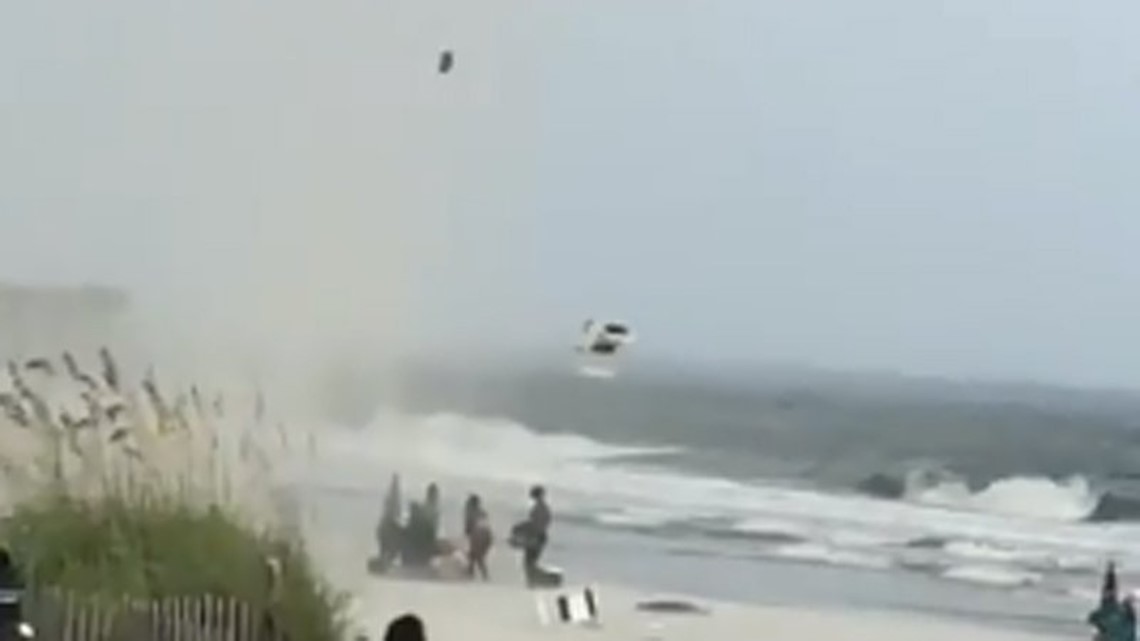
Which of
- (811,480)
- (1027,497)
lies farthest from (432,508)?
(1027,497)

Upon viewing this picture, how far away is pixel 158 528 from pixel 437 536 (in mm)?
217

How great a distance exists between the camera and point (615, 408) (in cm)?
157

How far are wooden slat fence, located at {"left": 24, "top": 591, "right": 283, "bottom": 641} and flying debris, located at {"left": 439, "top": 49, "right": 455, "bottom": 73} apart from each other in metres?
0.42

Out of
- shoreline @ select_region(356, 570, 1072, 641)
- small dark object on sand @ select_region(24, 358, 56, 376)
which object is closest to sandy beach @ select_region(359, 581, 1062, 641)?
shoreline @ select_region(356, 570, 1072, 641)

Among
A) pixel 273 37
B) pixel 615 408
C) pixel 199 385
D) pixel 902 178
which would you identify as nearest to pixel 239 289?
pixel 199 385

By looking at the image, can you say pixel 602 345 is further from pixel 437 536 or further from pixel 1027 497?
pixel 1027 497

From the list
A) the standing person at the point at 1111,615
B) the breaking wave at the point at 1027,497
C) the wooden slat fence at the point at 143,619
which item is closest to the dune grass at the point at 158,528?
the wooden slat fence at the point at 143,619

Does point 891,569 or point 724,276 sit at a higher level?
point 724,276

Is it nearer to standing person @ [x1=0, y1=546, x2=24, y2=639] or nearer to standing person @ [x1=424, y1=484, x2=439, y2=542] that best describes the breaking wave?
standing person @ [x1=424, y1=484, x2=439, y2=542]

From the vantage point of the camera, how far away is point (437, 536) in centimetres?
159

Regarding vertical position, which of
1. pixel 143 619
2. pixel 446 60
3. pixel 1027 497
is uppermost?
pixel 446 60

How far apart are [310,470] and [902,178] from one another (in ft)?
1.61

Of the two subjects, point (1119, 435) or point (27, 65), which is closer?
point (1119, 435)

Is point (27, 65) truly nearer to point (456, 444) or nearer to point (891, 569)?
point (456, 444)
